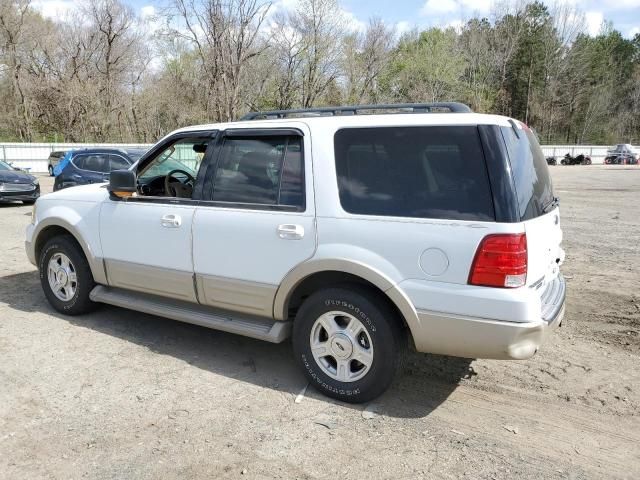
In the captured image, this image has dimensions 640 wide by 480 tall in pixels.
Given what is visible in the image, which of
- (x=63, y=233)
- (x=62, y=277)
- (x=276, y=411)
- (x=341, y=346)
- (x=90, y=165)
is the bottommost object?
(x=276, y=411)

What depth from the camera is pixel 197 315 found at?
4324 millimetres

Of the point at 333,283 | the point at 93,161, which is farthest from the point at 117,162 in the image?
the point at 333,283

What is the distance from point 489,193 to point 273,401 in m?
2.03

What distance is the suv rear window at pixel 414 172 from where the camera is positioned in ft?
10.4

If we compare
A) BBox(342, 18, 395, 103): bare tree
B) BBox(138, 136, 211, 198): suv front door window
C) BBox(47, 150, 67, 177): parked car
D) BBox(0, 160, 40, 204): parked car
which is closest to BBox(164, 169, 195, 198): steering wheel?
BBox(138, 136, 211, 198): suv front door window

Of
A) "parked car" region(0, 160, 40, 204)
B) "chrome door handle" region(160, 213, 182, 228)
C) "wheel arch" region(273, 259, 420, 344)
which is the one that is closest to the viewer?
"wheel arch" region(273, 259, 420, 344)

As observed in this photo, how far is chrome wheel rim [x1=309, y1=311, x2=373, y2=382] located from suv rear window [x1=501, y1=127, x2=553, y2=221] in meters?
1.30

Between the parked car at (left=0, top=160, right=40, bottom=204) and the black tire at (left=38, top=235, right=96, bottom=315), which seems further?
the parked car at (left=0, top=160, right=40, bottom=204)

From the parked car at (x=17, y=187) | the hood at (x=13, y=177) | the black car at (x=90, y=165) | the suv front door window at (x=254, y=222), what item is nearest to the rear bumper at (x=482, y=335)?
the suv front door window at (x=254, y=222)

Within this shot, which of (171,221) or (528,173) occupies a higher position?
(528,173)

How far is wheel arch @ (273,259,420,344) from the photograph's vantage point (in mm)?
3359

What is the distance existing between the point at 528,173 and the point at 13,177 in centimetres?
1521

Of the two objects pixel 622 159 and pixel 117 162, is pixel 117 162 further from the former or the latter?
pixel 622 159

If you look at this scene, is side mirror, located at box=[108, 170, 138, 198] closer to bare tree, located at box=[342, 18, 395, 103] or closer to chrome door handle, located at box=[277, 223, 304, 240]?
chrome door handle, located at box=[277, 223, 304, 240]
